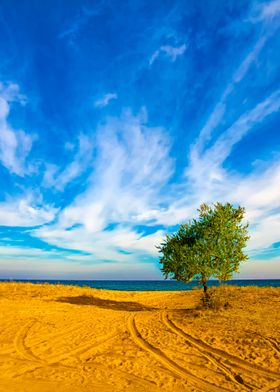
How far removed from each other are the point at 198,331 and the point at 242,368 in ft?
18.1

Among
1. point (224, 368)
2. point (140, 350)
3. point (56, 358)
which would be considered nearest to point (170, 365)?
point (224, 368)

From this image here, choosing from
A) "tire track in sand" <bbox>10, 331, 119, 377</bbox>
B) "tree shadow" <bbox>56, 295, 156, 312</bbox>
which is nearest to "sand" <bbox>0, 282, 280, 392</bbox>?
"tire track in sand" <bbox>10, 331, 119, 377</bbox>

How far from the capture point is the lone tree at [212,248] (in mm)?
22703

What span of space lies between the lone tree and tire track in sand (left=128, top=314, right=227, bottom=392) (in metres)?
8.80

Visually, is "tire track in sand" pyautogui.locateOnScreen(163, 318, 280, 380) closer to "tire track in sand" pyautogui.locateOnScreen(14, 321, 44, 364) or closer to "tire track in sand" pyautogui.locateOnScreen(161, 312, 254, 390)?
"tire track in sand" pyautogui.locateOnScreen(161, 312, 254, 390)

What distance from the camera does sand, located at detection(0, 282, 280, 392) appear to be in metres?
9.19

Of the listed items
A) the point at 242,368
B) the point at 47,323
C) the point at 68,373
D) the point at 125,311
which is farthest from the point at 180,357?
the point at 125,311

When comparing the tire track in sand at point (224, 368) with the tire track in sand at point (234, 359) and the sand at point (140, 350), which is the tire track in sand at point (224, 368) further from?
the tire track in sand at point (234, 359)

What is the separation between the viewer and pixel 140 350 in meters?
12.5

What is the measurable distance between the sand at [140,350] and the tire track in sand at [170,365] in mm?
31

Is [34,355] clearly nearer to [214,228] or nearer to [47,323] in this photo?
[47,323]

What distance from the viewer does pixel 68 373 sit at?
9984 mm

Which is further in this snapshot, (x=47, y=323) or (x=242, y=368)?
(x=47, y=323)

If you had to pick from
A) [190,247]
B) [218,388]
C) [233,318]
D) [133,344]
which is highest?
[190,247]
